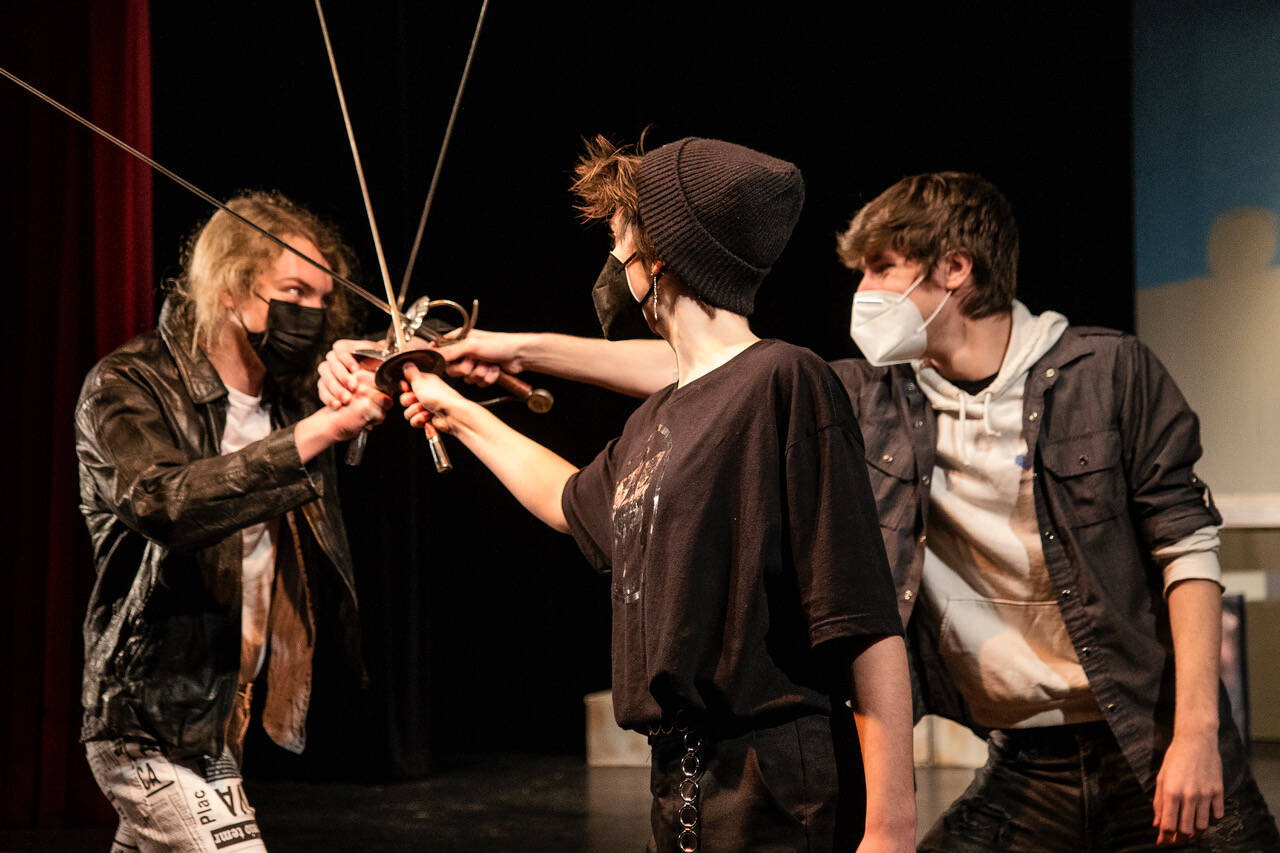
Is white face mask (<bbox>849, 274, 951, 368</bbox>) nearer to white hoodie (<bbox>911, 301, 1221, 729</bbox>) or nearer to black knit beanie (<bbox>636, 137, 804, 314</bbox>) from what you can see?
white hoodie (<bbox>911, 301, 1221, 729</bbox>)

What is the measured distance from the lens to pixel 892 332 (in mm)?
2189

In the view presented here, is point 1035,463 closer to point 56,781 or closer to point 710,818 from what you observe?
point 710,818

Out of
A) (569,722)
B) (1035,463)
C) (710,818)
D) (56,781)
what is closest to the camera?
(710,818)

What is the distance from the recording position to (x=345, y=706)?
4941 millimetres

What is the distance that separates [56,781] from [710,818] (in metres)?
3.55

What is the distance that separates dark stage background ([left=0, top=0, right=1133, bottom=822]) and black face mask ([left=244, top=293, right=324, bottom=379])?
80.2 inches

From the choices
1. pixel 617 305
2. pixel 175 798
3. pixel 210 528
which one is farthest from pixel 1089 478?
pixel 175 798

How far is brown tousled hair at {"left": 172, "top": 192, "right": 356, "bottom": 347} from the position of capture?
98.0 inches

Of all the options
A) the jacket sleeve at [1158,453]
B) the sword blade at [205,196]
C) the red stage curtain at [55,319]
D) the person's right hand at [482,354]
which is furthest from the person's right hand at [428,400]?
the red stage curtain at [55,319]

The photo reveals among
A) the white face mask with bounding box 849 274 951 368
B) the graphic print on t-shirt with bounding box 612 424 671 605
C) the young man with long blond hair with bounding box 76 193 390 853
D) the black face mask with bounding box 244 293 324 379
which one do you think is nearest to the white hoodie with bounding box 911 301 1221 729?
the white face mask with bounding box 849 274 951 368

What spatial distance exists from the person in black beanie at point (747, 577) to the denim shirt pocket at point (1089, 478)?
77 centimetres

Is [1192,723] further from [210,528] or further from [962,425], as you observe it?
[210,528]

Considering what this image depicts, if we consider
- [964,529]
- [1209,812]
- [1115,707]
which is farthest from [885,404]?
[1209,812]

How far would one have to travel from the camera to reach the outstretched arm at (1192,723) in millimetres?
1812
